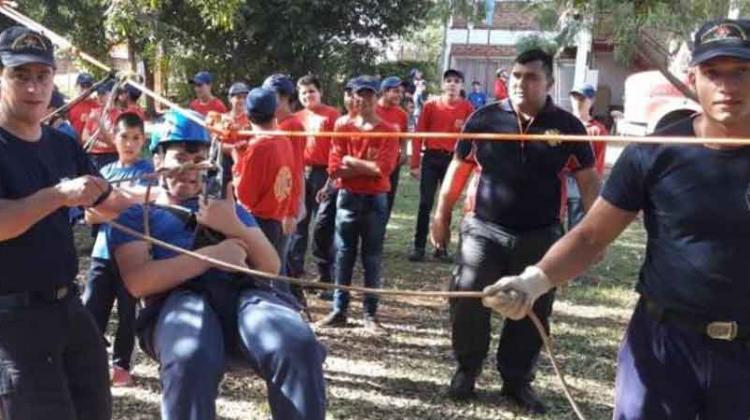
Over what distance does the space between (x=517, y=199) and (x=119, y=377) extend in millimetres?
2443

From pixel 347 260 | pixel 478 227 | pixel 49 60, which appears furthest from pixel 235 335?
pixel 347 260

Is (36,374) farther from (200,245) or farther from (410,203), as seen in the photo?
(410,203)

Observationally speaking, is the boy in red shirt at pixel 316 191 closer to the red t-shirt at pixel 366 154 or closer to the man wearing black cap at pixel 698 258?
the red t-shirt at pixel 366 154

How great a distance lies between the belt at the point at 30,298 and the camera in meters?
Result: 3.06

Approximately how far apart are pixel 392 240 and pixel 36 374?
7.29 meters

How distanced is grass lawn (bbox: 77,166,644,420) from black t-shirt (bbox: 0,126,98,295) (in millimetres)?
1719

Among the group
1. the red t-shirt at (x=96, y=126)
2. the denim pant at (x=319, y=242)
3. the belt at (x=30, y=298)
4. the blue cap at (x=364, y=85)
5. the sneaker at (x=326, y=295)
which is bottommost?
the sneaker at (x=326, y=295)

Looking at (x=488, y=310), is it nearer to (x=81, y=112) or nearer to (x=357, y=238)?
(x=357, y=238)

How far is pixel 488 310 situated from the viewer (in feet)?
16.6

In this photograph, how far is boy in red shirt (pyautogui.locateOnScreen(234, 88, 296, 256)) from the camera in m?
5.56

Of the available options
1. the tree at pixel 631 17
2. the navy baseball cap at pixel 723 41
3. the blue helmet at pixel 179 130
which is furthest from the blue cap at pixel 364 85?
the navy baseball cap at pixel 723 41

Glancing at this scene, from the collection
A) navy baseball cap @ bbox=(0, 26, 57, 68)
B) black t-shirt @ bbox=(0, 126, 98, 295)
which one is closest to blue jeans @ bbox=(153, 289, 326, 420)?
black t-shirt @ bbox=(0, 126, 98, 295)

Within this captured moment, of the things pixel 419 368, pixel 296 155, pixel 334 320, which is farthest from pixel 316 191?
pixel 419 368

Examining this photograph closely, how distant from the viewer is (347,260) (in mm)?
6426
